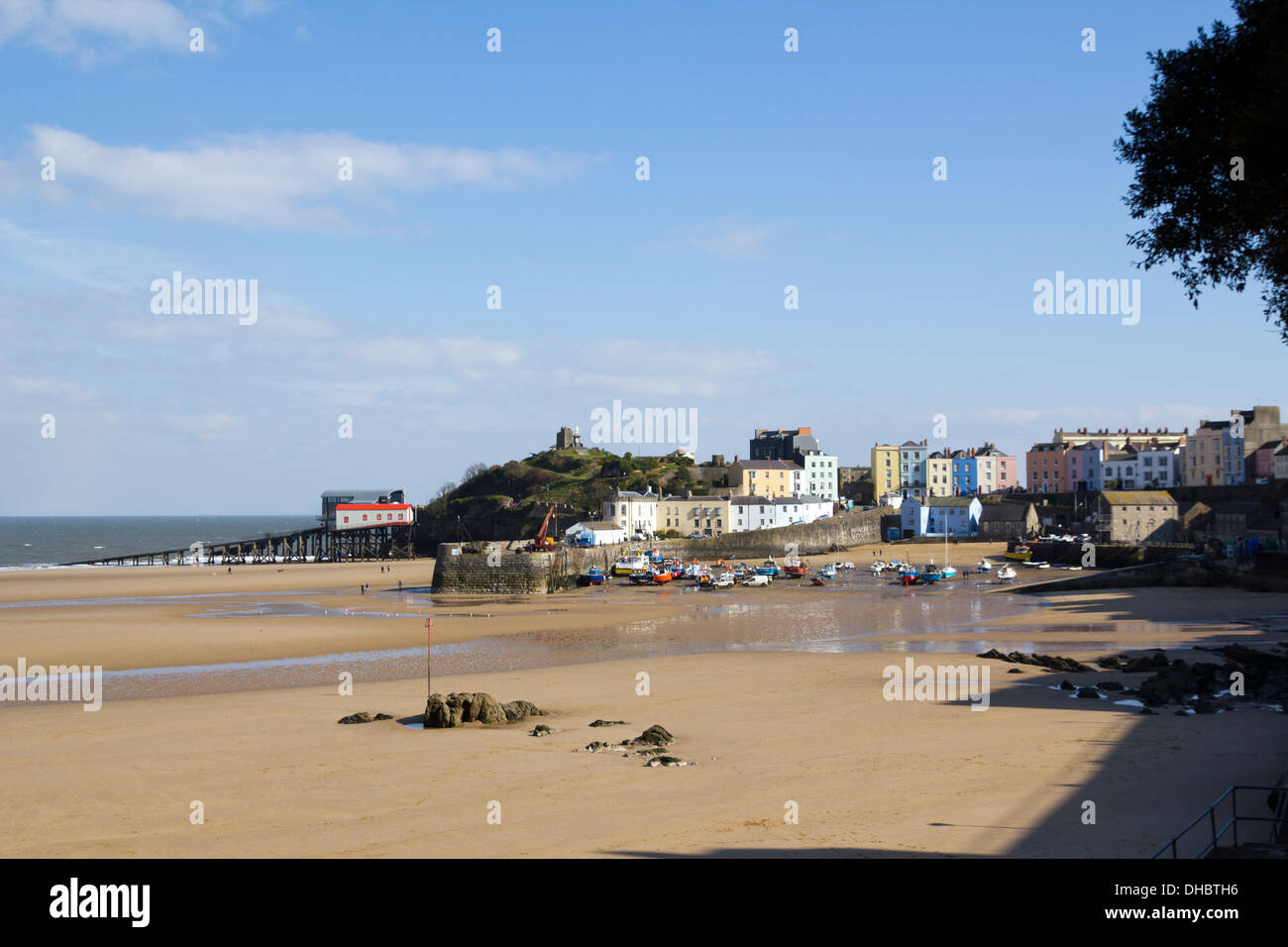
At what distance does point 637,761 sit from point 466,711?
5.25m

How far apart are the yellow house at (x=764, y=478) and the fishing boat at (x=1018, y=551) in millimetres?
34013

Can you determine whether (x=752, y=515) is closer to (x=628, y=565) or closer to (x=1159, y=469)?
(x=628, y=565)

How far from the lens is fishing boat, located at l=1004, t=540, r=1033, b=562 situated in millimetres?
75387

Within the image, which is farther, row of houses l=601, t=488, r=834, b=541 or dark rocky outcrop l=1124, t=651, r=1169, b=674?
row of houses l=601, t=488, r=834, b=541

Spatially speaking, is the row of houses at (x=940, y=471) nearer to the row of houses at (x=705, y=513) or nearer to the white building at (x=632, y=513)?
the row of houses at (x=705, y=513)

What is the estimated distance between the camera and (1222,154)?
14930 mm

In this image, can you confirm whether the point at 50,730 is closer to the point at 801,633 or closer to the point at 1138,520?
the point at 801,633

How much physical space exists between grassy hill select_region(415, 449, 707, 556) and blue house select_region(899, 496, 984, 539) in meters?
22.5

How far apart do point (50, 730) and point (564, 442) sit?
126 m

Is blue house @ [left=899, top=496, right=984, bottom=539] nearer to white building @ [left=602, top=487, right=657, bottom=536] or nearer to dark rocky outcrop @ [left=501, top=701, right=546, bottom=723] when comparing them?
white building @ [left=602, top=487, right=657, bottom=536]

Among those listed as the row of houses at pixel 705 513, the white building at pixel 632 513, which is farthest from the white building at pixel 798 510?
the white building at pixel 632 513

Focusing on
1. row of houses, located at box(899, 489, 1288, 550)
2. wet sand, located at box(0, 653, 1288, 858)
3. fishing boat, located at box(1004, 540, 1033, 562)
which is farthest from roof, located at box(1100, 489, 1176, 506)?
wet sand, located at box(0, 653, 1288, 858)

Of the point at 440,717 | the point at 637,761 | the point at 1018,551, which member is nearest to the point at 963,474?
the point at 1018,551
